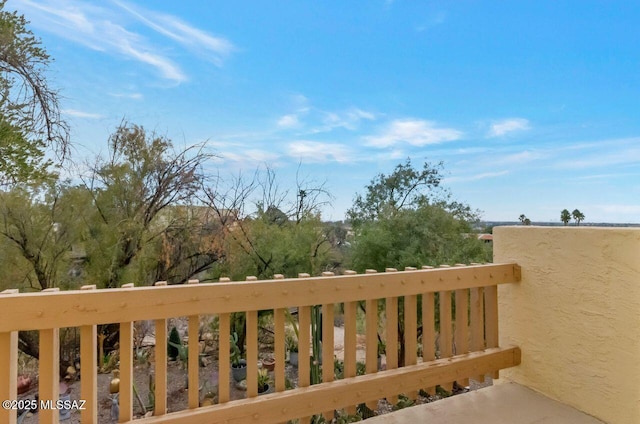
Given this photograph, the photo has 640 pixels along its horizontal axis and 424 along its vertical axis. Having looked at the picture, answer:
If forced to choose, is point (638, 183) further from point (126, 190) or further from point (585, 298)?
point (126, 190)

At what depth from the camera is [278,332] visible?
151cm

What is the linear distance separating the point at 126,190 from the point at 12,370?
170 inches

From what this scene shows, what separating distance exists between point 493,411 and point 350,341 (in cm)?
86

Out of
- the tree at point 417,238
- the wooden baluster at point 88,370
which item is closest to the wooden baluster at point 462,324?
the wooden baluster at point 88,370

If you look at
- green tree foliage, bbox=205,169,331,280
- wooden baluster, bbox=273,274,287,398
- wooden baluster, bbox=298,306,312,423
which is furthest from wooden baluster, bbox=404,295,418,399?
green tree foliage, bbox=205,169,331,280

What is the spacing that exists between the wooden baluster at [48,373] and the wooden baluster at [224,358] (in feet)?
1.85

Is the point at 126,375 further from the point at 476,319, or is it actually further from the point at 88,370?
the point at 476,319

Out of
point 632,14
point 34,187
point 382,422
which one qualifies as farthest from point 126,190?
point 632,14

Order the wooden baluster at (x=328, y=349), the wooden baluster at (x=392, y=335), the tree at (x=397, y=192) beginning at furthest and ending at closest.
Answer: the tree at (x=397, y=192)
the wooden baluster at (x=392, y=335)
the wooden baluster at (x=328, y=349)

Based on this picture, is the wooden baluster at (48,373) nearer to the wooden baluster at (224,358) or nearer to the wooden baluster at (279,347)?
the wooden baluster at (224,358)

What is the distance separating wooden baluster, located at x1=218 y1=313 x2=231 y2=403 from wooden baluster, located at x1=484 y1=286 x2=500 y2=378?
5.12 ft

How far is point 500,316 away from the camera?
2.16 meters

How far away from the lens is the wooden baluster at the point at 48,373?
1.17 meters

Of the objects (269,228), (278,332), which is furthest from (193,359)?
(269,228)
